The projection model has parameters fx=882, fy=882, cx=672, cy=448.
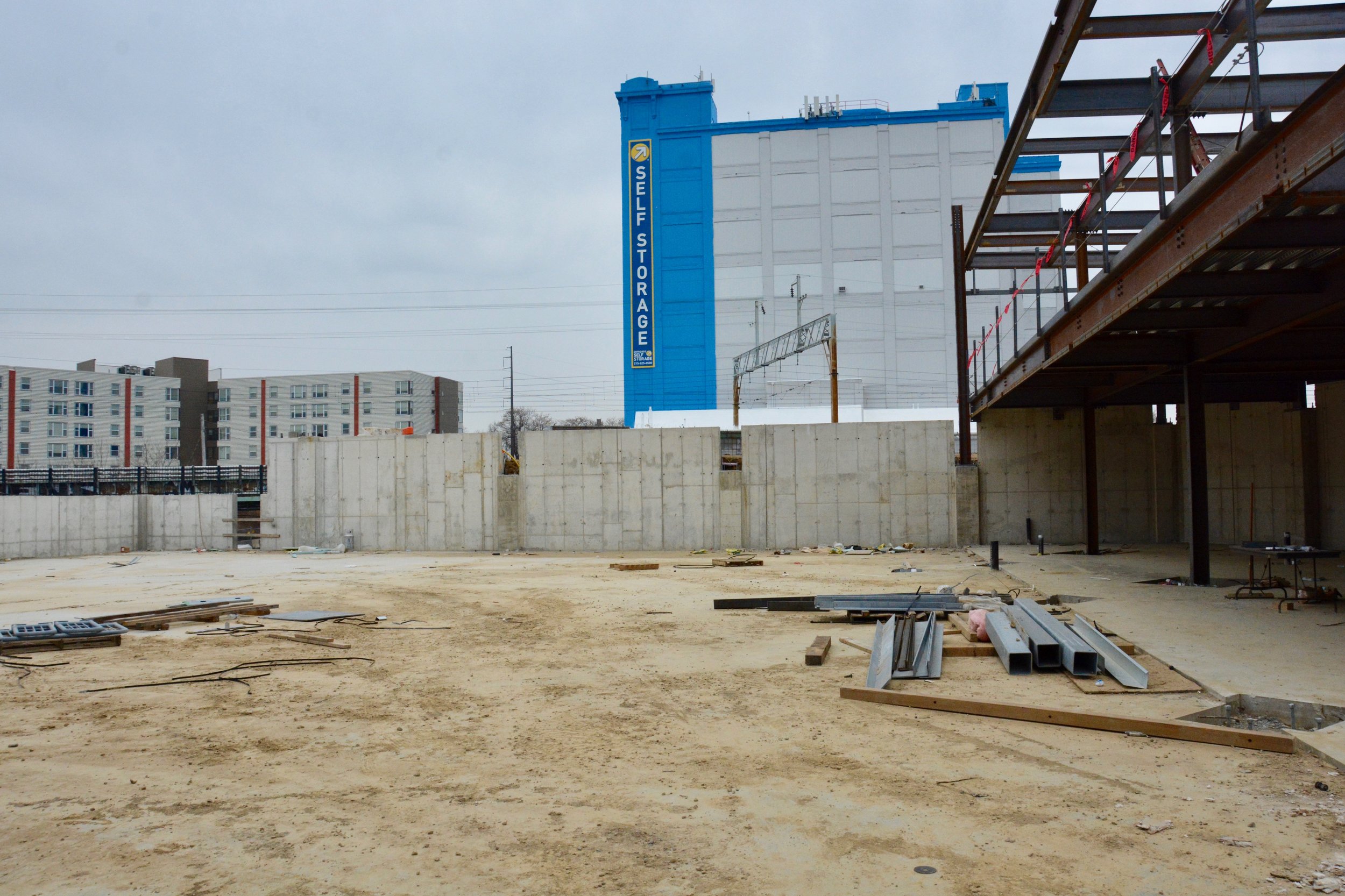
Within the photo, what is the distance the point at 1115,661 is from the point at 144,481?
38882 millimetres

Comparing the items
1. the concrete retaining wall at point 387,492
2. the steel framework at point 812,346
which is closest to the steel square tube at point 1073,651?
the steel framework at point 812,346

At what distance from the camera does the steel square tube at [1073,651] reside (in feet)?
25.6

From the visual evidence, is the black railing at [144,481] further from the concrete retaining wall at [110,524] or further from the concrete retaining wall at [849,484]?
the concrete retaining wall at [849,484]

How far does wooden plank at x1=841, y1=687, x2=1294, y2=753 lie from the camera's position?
5555 mm

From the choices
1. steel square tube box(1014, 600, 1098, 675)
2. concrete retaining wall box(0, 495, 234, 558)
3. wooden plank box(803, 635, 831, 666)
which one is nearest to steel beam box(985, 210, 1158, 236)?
steel square tube box(1014, 600, 1098, 675)

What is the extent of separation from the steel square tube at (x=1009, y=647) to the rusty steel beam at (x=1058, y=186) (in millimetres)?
8225

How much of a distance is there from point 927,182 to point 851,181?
4567mm

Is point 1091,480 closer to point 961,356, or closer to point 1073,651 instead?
point 961,356

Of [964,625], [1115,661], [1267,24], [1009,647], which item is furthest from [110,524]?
[1267,24]

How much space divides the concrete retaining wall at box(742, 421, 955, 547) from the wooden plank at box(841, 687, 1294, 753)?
64.8 feet

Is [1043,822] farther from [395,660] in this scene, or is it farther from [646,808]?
[395,660]

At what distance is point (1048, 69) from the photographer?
10227mm

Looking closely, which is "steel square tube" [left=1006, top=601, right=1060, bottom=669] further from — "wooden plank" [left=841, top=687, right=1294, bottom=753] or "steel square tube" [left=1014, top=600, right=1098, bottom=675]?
"wooden plank" [left=841, top=687, right=1294, bottom=753]

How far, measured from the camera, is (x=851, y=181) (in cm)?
5350
